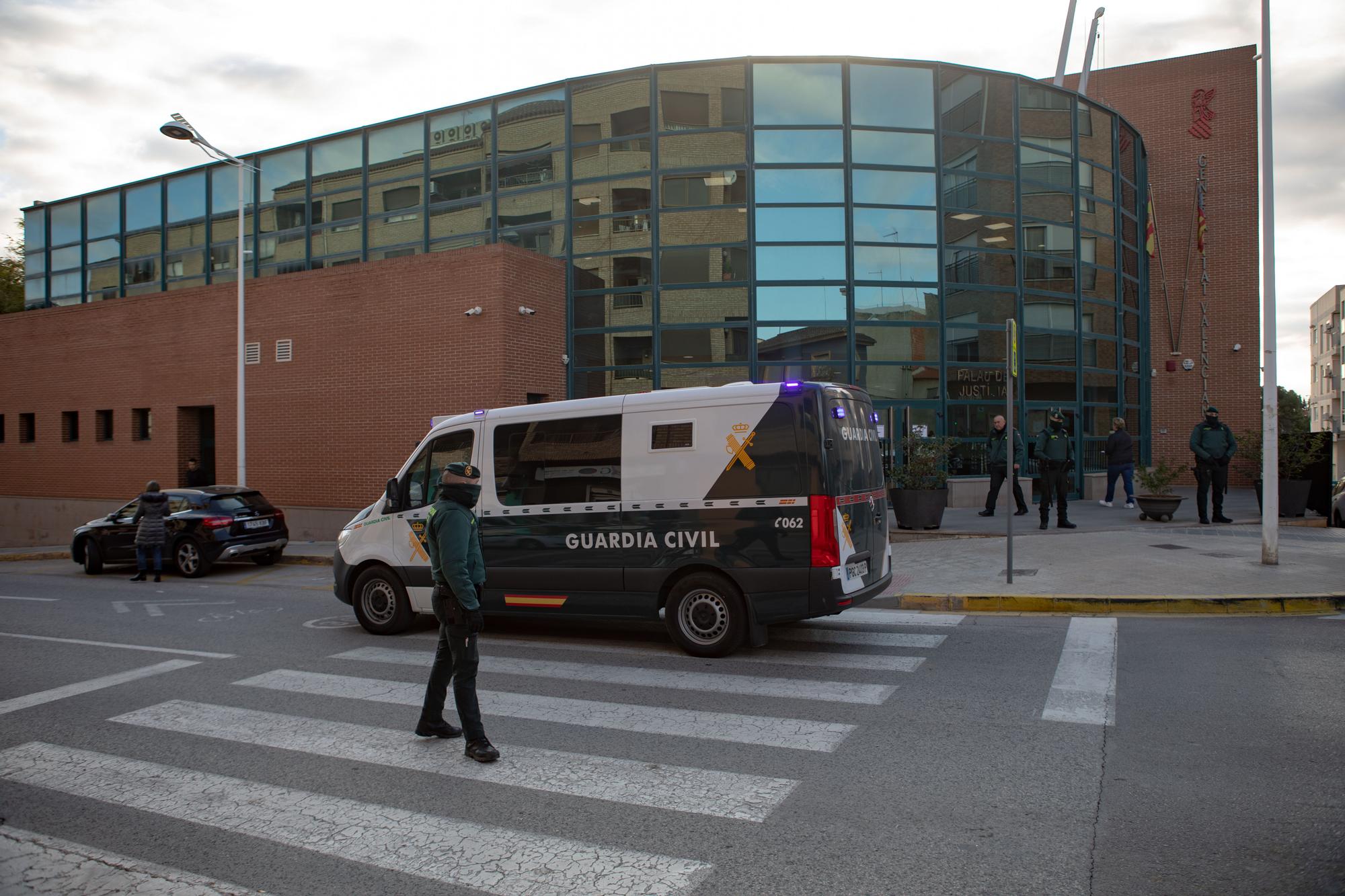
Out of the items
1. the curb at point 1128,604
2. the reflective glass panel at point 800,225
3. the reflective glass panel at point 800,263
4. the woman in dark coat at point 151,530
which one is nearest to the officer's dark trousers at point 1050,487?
the curb at point 1128,604

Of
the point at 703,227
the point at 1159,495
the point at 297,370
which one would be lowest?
the point at 1159,495

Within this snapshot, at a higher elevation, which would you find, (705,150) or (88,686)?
(705,150)

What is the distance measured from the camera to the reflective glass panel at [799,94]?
1816 centimetres

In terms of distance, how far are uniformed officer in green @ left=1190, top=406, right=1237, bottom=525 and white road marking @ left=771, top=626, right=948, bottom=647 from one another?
346 inches

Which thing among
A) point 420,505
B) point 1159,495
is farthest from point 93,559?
point 1159,495

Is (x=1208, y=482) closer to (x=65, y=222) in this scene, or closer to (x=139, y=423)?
(x=139, y=423)

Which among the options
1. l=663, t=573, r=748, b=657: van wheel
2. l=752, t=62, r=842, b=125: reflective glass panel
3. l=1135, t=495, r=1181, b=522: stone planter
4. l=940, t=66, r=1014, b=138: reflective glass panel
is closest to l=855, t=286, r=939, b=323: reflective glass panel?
l=940, t=66, r=1014, b=138: reflective glass panel

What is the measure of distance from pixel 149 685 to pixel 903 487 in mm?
11248

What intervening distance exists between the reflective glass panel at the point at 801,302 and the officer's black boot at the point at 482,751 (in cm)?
1398

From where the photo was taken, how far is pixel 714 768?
4.84m

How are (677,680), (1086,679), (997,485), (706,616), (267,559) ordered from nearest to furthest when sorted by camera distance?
(1086,679) < (677,680) < (706,616) < (997,485) < (267,559)

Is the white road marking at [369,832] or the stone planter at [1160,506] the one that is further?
the stone planter at [1160,506]

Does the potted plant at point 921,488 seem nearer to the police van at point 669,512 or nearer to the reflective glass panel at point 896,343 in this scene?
the reflective glass panel at point 896,343

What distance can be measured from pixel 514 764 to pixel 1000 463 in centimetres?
1257
